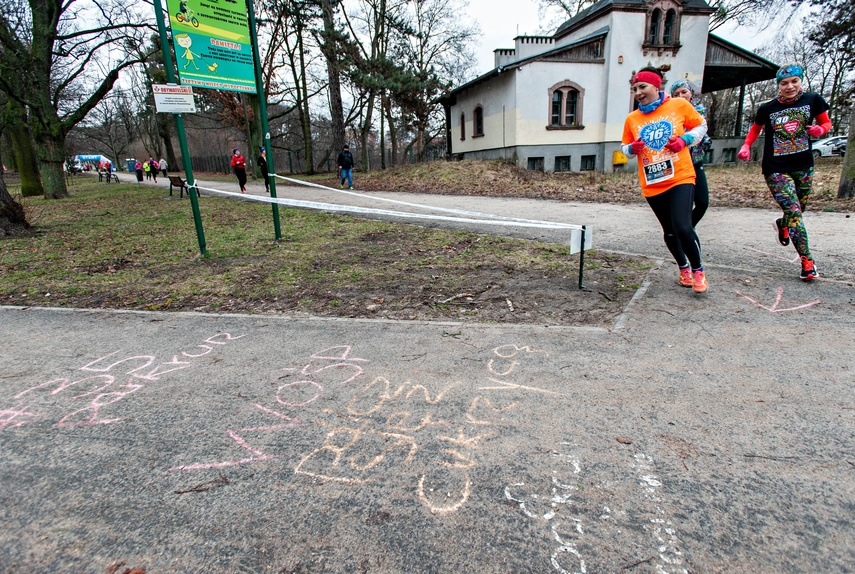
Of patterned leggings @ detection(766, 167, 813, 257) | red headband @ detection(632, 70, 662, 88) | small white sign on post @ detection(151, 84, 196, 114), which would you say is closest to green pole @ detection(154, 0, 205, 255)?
small white sign on post @ detection(151, 84, 196, 114)

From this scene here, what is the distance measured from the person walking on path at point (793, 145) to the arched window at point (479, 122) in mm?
23346

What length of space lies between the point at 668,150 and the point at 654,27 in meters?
24.3

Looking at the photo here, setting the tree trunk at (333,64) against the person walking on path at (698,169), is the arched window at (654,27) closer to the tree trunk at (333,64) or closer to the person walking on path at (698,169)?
the tree trunk at (333,64)

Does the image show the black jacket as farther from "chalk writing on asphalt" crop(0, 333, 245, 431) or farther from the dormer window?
the dormer window

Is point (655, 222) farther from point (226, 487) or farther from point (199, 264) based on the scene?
point (226, 487)

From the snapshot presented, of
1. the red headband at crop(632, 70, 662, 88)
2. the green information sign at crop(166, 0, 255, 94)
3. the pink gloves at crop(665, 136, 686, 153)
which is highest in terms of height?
the green information sign at crop(166, 0, 255, 94)

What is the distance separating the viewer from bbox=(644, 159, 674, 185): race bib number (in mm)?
4250

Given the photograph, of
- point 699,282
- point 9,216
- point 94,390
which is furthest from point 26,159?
point 699,282

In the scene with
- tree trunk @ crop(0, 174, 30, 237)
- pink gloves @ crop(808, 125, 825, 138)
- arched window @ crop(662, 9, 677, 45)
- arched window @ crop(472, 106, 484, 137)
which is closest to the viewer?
pink gloves @ crop(808, 125, 825, 138)

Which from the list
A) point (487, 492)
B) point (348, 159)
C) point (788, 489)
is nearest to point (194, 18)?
point (487, 492)

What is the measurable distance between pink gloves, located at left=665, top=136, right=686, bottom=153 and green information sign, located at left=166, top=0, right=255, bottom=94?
584cm

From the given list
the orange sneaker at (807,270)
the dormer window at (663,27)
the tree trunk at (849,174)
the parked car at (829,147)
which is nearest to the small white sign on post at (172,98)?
the orange sneaker at (807,270)

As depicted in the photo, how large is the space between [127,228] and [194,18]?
6.13m

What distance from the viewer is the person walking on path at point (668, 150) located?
4.17 m
